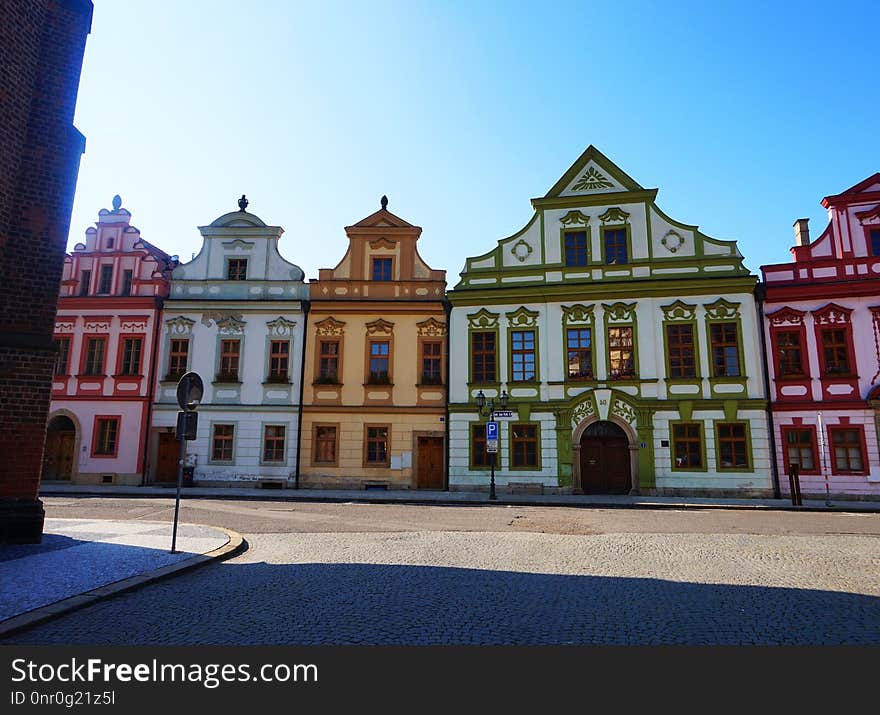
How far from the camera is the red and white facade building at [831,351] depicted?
2098cm

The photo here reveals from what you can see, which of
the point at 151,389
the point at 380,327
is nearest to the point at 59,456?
the point at 151,389

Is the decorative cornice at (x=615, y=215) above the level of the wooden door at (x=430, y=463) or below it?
above

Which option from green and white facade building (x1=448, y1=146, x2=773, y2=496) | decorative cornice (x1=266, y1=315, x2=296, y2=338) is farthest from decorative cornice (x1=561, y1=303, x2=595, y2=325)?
decorative cornice (x1=266, y1=315, x2=296, y2=338)

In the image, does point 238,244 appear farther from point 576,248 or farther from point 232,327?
point 576,248

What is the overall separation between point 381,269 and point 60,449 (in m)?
16.0

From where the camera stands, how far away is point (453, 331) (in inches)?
974

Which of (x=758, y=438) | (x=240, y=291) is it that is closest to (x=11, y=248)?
(x=240, y=291)

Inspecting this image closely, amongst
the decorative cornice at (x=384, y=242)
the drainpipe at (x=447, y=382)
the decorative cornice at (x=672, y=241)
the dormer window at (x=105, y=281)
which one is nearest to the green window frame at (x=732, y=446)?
the decorative cornice at (x=672, y=241)

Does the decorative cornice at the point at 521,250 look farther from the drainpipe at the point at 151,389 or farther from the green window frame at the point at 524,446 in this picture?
the drainpipe at the point at 151,389

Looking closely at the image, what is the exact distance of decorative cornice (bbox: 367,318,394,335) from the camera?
25.1 meters

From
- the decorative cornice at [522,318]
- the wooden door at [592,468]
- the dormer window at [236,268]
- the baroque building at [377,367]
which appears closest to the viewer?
the wooden door at [592,468]

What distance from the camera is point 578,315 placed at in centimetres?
2370

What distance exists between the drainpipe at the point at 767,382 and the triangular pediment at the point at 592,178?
6649mm

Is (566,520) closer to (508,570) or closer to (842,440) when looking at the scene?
(508,570)
